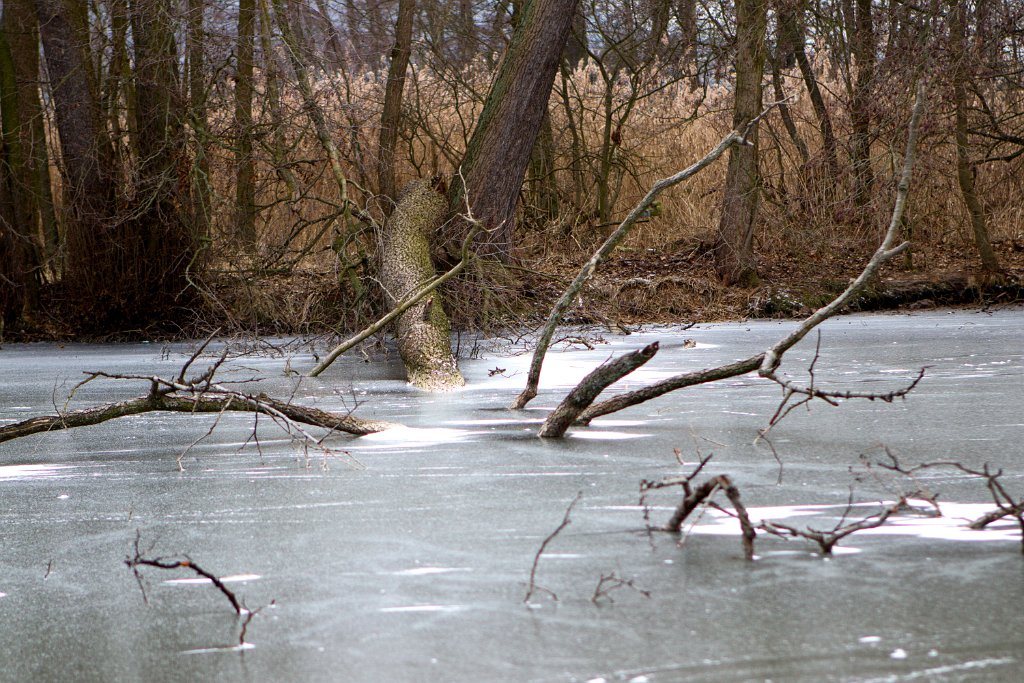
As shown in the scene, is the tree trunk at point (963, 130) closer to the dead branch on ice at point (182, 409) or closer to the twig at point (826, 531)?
the dead branch on ice at point (182, 409)

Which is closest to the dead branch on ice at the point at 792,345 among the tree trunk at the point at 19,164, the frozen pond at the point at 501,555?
the frozen pond at the point at 501,555

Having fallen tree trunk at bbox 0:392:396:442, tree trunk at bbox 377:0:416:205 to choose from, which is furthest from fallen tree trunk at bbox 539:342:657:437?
tree trunk at bbox 377:0:416:205

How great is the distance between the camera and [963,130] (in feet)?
38.2

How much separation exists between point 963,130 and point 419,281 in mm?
6011

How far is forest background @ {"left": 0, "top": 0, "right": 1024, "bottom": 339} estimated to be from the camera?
33.8 ft

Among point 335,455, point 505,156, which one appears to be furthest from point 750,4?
point 335,455

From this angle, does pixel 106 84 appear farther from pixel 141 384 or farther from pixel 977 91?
pixel 977 91

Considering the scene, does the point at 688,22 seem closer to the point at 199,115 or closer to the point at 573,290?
the point at 199,115

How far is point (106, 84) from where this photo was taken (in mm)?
11133

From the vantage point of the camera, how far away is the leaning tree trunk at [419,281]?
7441 millimetres

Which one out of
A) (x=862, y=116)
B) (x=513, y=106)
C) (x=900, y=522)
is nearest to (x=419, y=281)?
(x=513, y=106)

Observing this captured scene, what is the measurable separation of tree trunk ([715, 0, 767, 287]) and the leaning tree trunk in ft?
14.1

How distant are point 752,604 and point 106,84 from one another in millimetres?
10003

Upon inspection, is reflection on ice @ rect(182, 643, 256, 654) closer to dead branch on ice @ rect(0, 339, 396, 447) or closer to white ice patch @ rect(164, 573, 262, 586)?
white ice patch @ rect(164, 573, 262, 586)
